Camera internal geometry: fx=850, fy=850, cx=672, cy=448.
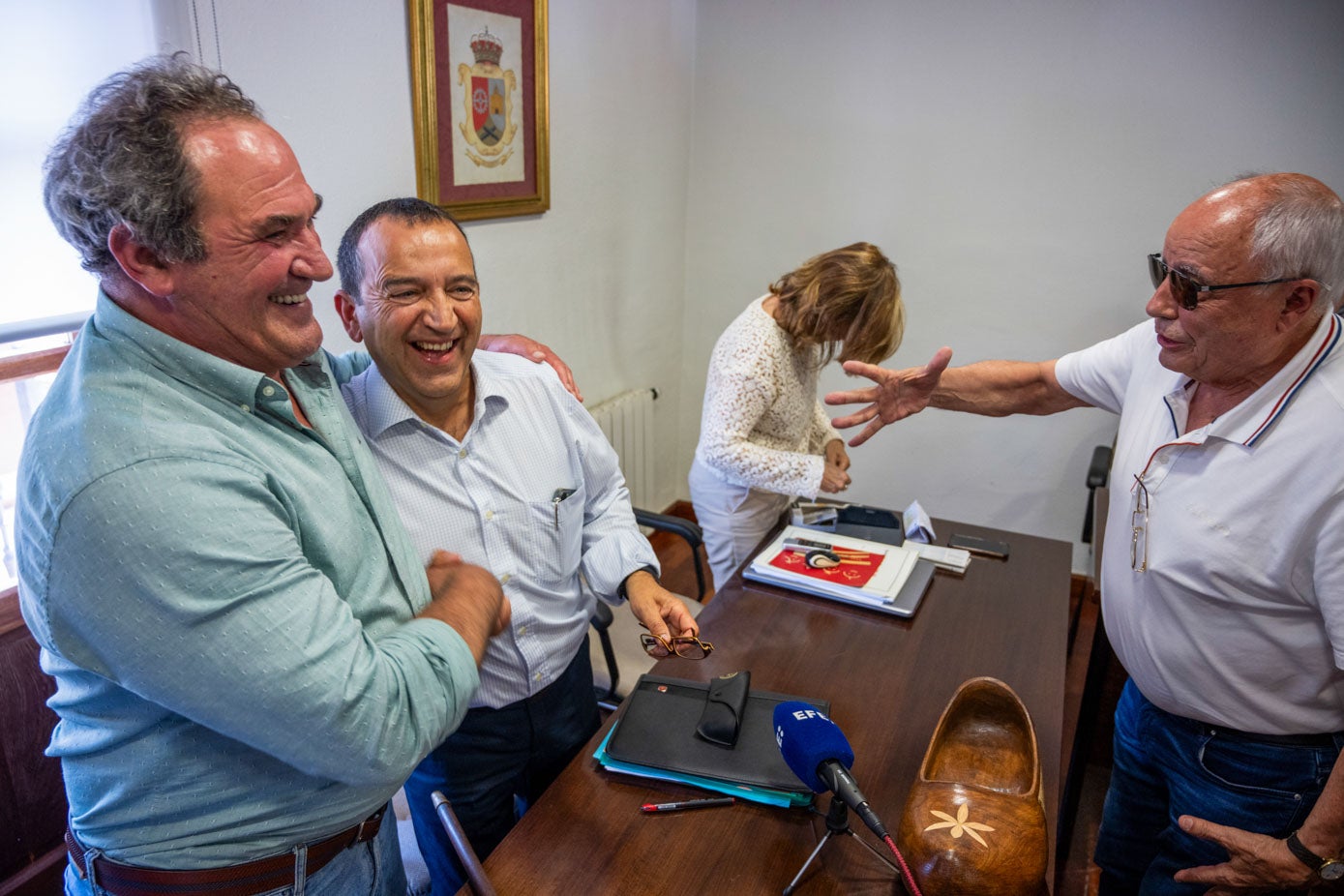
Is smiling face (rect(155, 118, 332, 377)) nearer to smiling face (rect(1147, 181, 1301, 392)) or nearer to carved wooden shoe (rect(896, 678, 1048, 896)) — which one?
carved wooden shoe (rect(896, 678, 1048, 896))

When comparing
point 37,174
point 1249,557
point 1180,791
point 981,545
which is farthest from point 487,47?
point 1180,791

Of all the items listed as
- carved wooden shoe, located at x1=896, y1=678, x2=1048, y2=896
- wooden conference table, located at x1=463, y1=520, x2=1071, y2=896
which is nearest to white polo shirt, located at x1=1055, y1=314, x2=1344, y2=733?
wooden conference table, located at x1=463, y1=520, x2=1071, y2=896

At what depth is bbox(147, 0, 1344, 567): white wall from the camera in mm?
3199

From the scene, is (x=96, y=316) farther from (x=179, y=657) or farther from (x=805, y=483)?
(x=805, y=483)

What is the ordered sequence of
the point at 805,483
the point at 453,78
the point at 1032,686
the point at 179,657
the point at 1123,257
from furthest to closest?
the point at 1123,257
the point at 453,78
the point at 805,483
the point at 1032,686
the point at 179,657

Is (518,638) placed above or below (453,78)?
below

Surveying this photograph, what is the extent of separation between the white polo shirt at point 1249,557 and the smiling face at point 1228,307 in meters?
0.05

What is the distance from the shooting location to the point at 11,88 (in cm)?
162

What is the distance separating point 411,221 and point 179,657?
782 mm

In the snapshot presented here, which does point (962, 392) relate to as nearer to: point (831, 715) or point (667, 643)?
point (831, 715)

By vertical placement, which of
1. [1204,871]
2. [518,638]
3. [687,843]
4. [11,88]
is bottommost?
[1204,871]

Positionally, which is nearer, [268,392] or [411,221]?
[268,392]

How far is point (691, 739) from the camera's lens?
1.36 metres

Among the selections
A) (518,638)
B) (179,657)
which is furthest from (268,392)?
(518,638)
